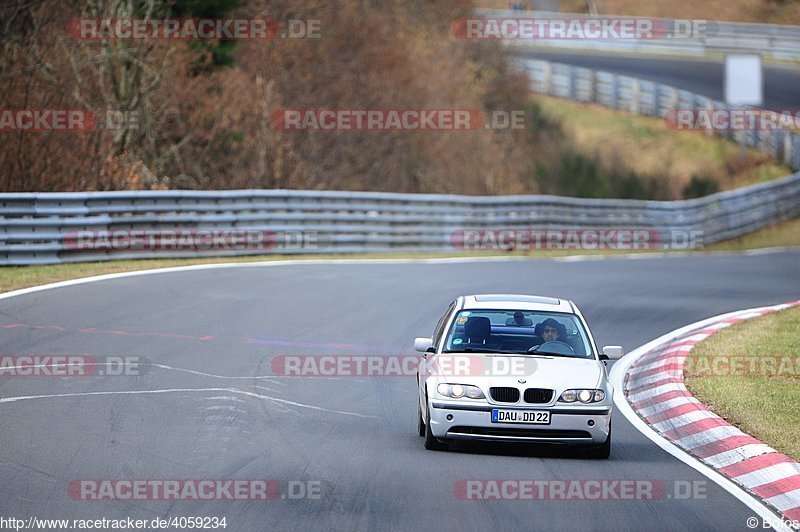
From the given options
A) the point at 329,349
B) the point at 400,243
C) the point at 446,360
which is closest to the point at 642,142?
the point at 400,243

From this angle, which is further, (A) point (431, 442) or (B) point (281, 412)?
(B) point (281, 412)

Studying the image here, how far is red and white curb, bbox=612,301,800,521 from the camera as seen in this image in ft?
31.3

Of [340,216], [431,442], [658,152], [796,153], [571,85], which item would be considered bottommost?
[431,442]

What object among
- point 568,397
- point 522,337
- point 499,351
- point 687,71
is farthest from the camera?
point 687,71

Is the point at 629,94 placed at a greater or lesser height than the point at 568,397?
greater

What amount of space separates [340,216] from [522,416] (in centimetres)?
1743

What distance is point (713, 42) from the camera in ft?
216

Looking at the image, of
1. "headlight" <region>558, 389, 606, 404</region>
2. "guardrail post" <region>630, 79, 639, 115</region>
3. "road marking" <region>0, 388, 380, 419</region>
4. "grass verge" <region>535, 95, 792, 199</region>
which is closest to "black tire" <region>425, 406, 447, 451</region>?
"headlight" <region>558, 389, 606, 404</region>

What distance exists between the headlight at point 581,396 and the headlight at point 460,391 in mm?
668

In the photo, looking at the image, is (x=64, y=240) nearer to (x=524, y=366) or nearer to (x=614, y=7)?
(x=524, y=366)

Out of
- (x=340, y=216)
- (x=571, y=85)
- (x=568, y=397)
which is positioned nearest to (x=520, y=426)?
(x=568, y=397)

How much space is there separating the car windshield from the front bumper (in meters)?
0.86

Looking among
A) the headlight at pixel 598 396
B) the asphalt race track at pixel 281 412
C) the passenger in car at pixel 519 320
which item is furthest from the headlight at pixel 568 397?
the passenger in car at pixel 519 320

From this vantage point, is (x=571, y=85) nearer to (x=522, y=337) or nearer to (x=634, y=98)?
(x=634, y=98)
